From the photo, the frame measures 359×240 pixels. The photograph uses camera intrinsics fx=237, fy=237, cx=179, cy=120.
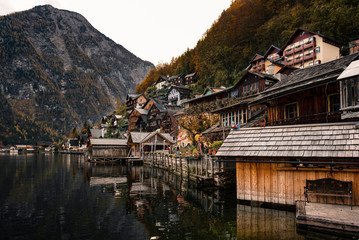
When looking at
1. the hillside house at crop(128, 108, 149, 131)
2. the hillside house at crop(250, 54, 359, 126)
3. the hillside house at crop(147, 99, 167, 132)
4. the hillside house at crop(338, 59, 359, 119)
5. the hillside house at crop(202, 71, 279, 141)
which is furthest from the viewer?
the hillside house at crop(128, 108, 149, 131)

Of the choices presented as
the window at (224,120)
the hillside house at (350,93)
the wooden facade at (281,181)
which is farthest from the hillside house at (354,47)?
the wooden facade at (281,181)

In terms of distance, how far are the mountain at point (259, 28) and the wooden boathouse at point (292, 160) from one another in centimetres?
4338

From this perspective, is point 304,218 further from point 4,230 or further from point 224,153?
point 4,230

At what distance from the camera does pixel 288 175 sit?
1383cm

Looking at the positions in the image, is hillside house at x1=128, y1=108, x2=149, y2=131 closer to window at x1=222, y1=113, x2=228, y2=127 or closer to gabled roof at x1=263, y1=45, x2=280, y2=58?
gabled roof at x1=263, y1=45, x2=280, y2=58

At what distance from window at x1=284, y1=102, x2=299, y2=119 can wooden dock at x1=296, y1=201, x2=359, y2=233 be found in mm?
8114

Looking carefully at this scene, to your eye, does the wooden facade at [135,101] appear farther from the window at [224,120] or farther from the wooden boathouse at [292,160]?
the wooden boathouse at [292,160]

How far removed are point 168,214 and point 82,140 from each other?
110799 mm

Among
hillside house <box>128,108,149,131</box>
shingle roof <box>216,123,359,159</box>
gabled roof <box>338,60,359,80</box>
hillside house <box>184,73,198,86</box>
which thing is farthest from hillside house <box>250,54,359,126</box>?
hillside house <box>184,73,198,86</box>

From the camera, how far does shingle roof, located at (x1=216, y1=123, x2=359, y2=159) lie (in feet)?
39.7

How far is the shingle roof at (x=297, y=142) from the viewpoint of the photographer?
1209 centimetres

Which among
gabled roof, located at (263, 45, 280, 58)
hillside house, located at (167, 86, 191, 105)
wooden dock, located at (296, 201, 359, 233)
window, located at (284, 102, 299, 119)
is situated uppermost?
gabled roof, located at (263, 45, 280, 58)

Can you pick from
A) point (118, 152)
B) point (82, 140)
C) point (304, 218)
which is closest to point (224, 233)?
point (304, 218)

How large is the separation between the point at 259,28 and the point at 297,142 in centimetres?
6646
